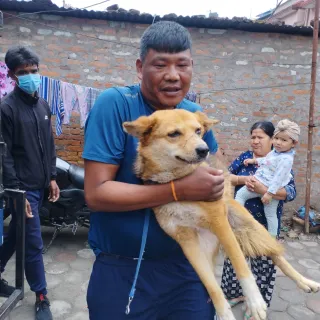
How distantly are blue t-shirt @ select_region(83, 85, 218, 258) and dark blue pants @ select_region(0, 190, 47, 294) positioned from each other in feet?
5.79

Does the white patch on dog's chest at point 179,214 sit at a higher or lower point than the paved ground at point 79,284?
higher

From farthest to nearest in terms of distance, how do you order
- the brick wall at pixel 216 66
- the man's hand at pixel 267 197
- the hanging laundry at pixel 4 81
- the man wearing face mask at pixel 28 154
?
the brick wall at pixel 216 66
the hanging laundry at pixel 4 81
the man's hand at pixel 267 197
the man wearing face mask at pixel 28 154

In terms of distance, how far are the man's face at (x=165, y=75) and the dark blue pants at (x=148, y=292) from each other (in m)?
0.85

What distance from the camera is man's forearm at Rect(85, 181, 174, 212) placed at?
1511mm

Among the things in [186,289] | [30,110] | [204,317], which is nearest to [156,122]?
[186,289]

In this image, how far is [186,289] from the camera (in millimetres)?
1854

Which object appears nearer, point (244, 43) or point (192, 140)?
point (192, 140)

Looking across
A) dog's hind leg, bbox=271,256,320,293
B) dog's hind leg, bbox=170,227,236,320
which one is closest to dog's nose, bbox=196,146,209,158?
dog's hind leg, bbox=170,227,236,320

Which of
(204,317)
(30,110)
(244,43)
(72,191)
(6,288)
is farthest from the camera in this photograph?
(244,43)

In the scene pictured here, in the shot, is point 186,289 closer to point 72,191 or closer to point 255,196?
point 255,196

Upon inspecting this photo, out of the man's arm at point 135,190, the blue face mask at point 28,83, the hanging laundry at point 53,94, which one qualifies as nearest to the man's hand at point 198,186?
the man's arm at point 135,190

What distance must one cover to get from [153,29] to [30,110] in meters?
2.24

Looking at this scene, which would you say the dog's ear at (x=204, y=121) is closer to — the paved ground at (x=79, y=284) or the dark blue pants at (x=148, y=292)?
the dark blue pants at (x=148, y=292)

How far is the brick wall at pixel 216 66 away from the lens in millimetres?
6422
